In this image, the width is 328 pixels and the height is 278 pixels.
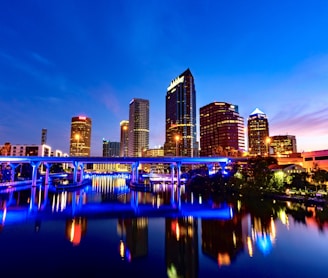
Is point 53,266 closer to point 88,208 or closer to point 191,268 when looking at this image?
point 191,268

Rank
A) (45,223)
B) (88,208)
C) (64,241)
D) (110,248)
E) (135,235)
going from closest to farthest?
1. (110,248)
2. (64,241)
3. (135,235)
4. (45,223)
5. (88,208)

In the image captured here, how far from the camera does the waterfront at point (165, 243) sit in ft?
54.7

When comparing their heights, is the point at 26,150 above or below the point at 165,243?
above

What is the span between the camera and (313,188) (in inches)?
2023

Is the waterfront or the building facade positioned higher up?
the building facade

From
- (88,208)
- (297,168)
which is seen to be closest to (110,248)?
(88,208)

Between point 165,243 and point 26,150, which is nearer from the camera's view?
point 165,243

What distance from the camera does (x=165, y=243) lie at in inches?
899

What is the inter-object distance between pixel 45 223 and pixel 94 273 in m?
17.9

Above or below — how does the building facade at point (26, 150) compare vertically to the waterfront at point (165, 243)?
above

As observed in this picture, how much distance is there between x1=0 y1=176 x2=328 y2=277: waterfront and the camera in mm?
16672

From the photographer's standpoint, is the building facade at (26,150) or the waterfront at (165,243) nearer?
the waterfront at (165,243)

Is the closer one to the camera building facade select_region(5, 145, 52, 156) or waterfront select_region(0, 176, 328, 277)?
waterfront select_region(0, 176, 328, 277)

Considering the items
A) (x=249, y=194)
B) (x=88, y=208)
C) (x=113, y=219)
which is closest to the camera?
(x=113, y=219)
